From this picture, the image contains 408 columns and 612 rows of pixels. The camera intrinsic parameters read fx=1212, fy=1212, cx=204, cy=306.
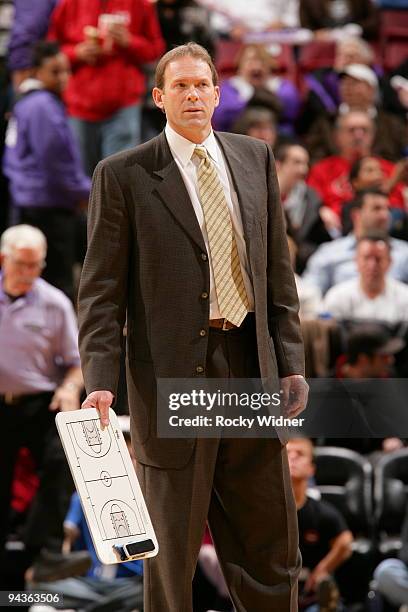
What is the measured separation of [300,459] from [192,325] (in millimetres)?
1969

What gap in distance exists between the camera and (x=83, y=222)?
6609 millimetres

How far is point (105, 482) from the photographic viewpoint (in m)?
3.22

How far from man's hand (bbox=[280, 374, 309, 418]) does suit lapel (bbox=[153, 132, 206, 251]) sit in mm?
434

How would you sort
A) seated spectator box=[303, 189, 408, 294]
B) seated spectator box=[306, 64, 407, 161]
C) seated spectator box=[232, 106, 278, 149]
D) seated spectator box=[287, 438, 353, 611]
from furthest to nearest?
seated spectator box=[306, 64, 407, 161]
seated spectator box=[232, 106, 278, 149]
seated spectator box=[303, 189, 408, 294]
seated spectator box=[287, 438, 353, 611]

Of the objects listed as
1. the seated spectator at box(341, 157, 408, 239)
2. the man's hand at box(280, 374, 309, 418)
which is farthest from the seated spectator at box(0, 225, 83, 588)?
the seated spectator at box(341, 157, 408, 239)

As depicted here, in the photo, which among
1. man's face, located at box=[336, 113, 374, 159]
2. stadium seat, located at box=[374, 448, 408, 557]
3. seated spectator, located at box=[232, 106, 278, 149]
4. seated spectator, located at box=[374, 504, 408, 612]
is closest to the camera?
seated spectator, located at box=[374, 504, 408, 612]

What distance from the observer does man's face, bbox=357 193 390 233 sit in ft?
22.7

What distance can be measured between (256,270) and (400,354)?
2.74m

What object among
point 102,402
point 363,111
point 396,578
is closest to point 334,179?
point 363,111

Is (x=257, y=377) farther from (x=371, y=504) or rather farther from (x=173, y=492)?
(x=371, y=504)

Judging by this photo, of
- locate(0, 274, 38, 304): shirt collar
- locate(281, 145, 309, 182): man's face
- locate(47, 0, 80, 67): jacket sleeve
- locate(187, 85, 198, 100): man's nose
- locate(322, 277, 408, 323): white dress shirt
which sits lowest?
locate(322, 277, 408, 323): white dress shirt

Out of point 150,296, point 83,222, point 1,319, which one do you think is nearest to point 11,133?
point 83,222

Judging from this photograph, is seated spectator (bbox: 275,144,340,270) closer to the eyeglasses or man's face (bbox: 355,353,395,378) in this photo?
man's face (bbox: 355,353,395,378)

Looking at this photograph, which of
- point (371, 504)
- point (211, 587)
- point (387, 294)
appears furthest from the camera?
point (387, 294)
